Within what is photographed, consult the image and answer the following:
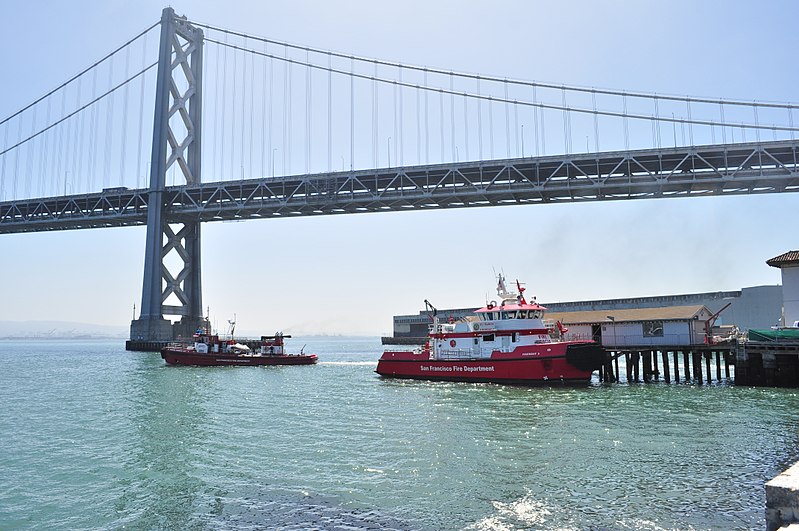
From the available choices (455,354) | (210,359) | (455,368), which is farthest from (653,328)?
(210,359)

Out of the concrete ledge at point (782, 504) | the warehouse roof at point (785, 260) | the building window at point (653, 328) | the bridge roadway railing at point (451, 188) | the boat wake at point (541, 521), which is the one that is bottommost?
the boat wake at point (541, 521)

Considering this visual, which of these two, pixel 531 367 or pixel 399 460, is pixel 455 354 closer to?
pixel 531 367

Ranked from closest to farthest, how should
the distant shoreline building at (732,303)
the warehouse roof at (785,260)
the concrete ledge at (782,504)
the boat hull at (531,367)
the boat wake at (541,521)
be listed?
1. the concrete ledge at (782,504)
2. the boat wake at (541,521)
3. the boat hull at (531,367)
4. the warehouse roof at (785,260)
5. the distant shoreline building at (732,303)

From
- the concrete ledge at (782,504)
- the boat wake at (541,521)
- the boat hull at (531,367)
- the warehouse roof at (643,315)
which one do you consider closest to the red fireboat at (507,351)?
the boat hull at (531,367)

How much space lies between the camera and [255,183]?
232 ft

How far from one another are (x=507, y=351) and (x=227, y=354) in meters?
28.9

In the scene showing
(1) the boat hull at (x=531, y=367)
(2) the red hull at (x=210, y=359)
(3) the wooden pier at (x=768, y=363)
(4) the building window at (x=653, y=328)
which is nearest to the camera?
(3) the wooden pier at (x=768, y=363)

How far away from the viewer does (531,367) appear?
32844mm

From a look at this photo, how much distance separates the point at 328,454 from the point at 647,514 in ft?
28.0

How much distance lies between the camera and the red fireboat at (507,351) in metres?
32.7

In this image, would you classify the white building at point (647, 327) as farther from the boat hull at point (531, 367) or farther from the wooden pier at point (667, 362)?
the boat hull at point (531, 367)

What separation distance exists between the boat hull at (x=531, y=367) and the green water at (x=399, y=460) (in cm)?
334

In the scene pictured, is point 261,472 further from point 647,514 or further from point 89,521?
point 647,514

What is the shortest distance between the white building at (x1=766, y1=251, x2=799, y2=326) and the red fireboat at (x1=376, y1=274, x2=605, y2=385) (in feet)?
39.0
